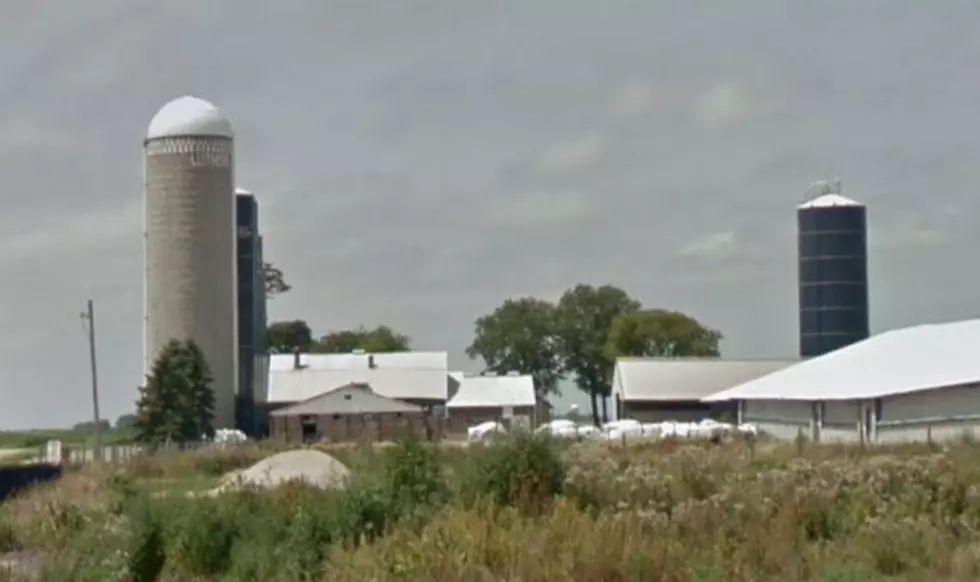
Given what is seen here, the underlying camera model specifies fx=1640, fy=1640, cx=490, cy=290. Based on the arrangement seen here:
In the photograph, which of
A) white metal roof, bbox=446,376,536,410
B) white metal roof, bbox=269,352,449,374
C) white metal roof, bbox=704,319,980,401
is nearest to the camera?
white metal roof, bbox=704,319,980,401

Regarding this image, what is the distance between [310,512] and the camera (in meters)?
20.4

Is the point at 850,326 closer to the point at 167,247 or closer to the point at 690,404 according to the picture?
the point at 690,404

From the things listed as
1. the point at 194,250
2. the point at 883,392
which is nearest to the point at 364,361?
the point at 194,250

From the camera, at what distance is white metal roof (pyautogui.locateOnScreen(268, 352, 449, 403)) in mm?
105875

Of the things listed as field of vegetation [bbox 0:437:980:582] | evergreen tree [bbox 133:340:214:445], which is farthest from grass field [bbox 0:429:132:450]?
field of vegetation [bbox 0:437:980:582]

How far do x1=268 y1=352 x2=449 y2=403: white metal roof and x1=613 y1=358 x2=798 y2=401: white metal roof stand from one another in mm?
13011

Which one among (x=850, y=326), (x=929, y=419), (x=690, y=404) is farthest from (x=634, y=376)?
(x=929, y=419)

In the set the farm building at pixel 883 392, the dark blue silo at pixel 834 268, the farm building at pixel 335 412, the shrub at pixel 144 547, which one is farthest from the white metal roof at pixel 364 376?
the shrub at pixel 144 547

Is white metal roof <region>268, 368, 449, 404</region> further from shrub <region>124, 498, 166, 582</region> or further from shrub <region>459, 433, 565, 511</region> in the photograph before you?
shrub <region>124, 498, 166, 582</region>

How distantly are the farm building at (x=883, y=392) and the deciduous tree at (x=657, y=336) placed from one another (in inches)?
1952

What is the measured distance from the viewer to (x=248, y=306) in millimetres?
103125

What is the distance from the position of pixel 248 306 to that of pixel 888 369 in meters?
47.0

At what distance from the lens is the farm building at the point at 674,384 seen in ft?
328

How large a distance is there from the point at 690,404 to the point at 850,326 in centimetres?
1201
